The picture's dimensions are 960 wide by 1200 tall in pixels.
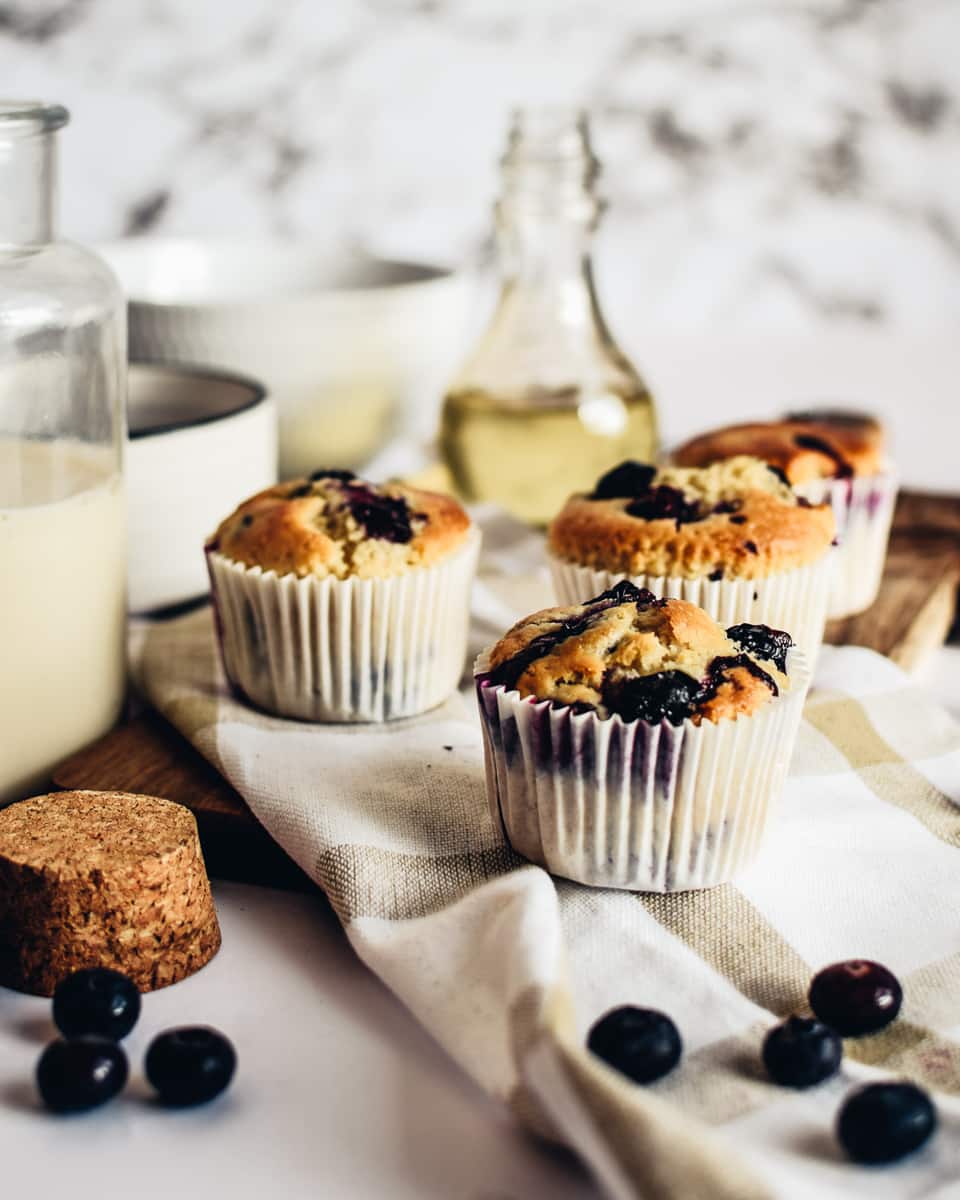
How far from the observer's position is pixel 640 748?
1.28m

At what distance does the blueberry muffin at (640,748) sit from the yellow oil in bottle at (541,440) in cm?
88

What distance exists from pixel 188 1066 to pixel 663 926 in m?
0.42

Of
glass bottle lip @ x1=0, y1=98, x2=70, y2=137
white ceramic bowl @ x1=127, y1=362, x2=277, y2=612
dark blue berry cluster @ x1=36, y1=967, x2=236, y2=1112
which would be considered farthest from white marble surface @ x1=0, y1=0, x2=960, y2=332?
dark blue berry cluster @ x1=36, y1=967, x2=236, y2=1112

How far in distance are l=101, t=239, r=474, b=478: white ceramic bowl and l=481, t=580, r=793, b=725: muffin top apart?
97 centimetres

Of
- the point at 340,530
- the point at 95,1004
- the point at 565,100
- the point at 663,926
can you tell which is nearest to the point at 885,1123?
the point at 663,926

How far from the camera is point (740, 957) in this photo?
1.25m

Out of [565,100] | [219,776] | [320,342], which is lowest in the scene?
[219,776]

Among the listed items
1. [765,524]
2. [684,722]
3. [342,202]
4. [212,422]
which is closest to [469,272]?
[342,202]

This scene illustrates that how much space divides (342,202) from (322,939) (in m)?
2.77

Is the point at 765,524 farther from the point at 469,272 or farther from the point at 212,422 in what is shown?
the point at 469,272

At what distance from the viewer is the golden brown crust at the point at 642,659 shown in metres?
Answer: 1.31

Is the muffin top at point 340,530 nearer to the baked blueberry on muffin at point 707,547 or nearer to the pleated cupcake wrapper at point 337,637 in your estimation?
the pleated cupcake wrapper at point 337,637

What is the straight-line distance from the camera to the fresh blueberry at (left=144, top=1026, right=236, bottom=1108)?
1088mm

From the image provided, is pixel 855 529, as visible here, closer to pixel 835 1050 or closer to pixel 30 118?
pixel 835 1050
